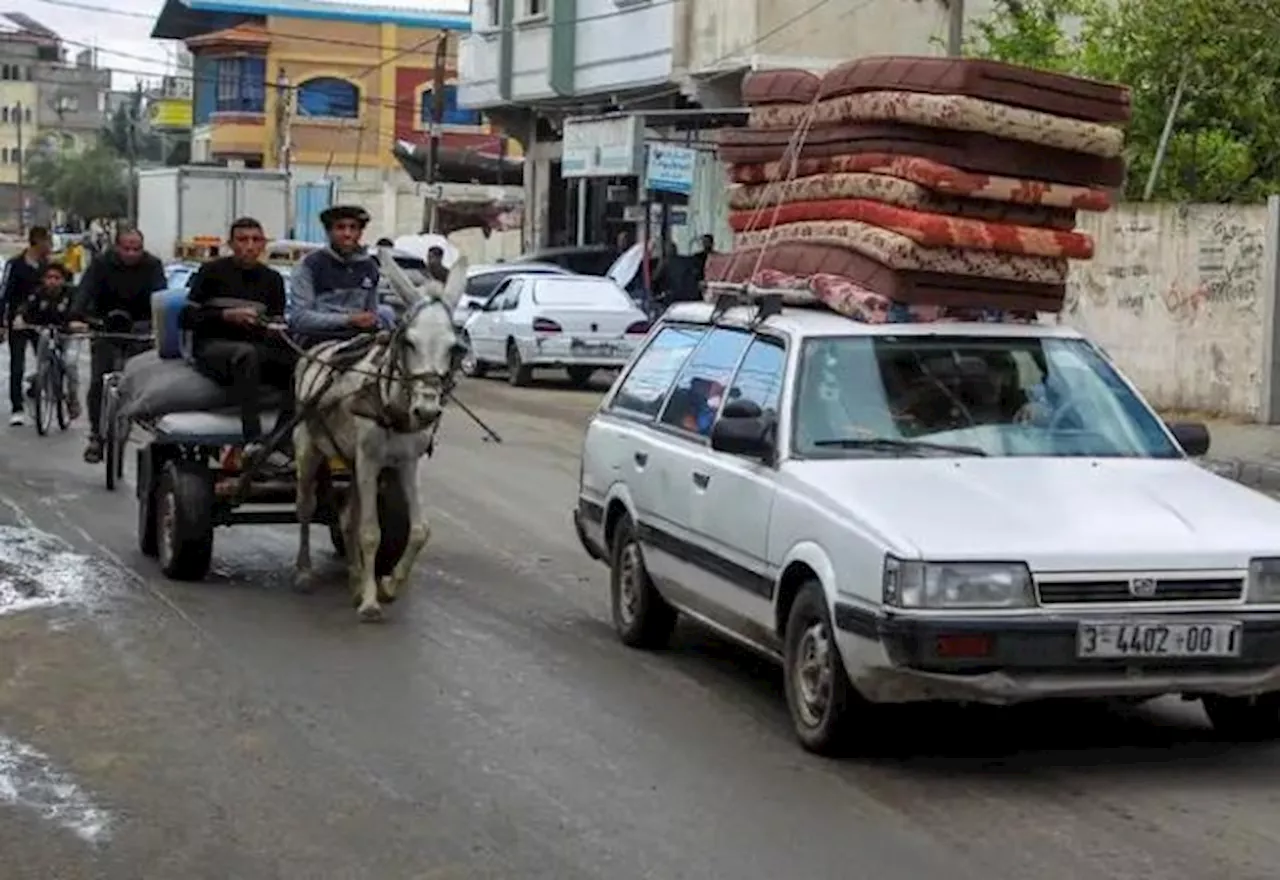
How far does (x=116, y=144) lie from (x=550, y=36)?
283ft

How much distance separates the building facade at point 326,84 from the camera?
76625 mm

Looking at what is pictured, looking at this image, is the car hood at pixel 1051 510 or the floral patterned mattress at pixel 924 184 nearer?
the car hood at pixel 1051 510

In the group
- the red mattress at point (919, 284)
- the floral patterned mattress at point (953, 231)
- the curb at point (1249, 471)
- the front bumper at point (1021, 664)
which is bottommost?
the curb at point (1249, 471)

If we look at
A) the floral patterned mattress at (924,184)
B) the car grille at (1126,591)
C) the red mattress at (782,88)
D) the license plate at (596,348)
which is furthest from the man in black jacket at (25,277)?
the car grille at (1126,591)

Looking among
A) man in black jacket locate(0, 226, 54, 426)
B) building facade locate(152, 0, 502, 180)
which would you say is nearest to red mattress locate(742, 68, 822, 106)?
man in black jacket locate(0, 226, 54, 426)

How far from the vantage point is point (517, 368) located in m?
30.6

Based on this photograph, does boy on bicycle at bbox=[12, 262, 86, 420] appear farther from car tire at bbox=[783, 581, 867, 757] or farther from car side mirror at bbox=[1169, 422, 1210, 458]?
car tire at bbox=[783, 581, 867, 757]

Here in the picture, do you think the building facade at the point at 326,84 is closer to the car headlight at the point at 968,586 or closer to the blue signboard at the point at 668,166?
the blue signboard at the point at 668,166

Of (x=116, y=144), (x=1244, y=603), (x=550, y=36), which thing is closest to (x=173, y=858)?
(x=1244, y=603)

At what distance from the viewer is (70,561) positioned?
12.8 meters

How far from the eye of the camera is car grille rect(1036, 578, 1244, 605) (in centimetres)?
745

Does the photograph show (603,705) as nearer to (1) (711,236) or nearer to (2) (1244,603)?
(2) (1244,603)

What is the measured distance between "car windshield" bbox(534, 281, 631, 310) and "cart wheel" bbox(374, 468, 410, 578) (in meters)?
18.6

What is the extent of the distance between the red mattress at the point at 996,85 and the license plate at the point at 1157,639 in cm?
272
